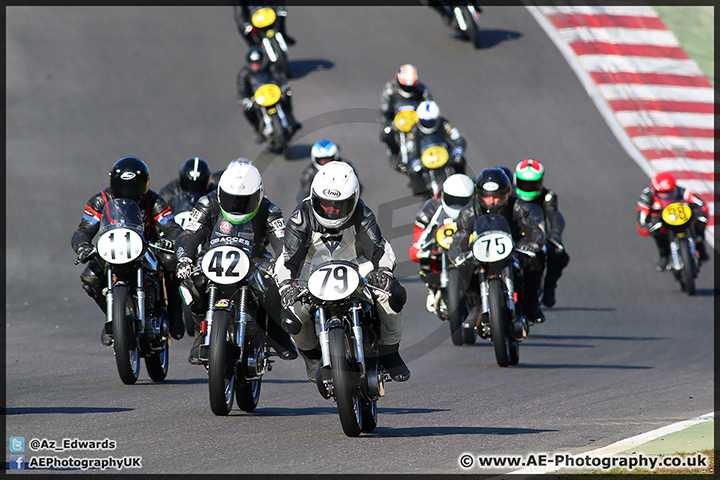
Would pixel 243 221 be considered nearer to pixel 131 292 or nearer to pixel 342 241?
pixel 342 241

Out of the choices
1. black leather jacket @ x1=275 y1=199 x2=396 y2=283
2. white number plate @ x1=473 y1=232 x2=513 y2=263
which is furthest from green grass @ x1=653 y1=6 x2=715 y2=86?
black leather jacket @ x1=275 y1=199 x2=396 y2=283

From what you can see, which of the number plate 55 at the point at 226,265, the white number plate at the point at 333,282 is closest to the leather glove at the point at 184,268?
the number plate 55 at the point at 226,265

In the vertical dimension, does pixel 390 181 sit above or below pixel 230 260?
below

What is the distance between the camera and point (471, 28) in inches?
957

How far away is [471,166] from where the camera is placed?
20281 mm

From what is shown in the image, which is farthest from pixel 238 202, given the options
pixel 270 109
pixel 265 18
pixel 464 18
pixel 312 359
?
pixel 464 18

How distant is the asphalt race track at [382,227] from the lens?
23.3 ft

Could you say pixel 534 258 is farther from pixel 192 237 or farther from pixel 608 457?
pixel 608 457

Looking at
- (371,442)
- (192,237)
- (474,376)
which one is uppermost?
(192,237)

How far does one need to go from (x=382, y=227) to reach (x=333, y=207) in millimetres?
11865

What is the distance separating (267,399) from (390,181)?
11844mm

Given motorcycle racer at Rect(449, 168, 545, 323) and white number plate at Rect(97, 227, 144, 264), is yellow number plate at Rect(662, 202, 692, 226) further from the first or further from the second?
white number plate at Rect(97, 227, 144, 264)

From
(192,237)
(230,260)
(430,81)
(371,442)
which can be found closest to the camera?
(371,442)
